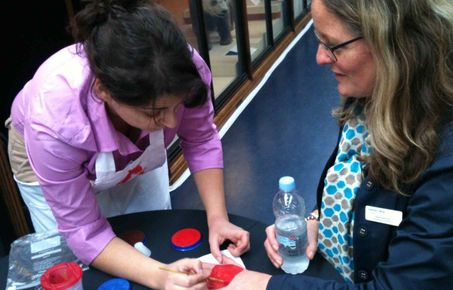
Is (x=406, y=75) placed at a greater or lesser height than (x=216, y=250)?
greater

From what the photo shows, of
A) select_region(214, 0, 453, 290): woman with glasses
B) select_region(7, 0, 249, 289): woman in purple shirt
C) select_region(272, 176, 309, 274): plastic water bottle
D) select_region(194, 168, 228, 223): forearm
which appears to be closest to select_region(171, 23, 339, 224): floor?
select_region(194, 168, 228, 223): forearm

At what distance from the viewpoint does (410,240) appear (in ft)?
3.08

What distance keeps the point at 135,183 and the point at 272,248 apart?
0.61 meters

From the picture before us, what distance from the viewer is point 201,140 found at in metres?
1.49

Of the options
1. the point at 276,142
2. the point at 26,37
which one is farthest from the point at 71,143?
the point at 276,142

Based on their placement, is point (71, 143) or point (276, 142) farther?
point (276, 142)

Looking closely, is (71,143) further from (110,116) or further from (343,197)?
(343,197)

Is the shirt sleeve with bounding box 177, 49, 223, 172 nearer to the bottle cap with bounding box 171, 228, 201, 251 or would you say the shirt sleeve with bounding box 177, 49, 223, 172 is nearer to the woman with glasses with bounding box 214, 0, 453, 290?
the bottle cap with bounding box 171, 228, 201, 251

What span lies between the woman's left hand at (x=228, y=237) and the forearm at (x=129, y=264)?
0.16 meters

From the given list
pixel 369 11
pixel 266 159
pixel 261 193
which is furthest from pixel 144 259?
pixel 266 159

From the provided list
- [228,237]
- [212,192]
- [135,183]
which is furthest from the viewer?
[135,183]

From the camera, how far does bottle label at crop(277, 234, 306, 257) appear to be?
1.16m

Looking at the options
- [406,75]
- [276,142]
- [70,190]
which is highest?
[406,75]

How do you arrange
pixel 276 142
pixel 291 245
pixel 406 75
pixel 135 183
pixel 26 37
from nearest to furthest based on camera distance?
pixel 406 75
pixel 291 245
pixel 135 183
pixel 26 37
pixel 276 142
